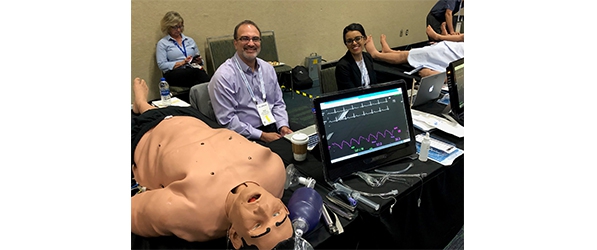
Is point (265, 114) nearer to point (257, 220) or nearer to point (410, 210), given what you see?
point (410, 210)

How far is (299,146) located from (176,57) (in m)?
2.74

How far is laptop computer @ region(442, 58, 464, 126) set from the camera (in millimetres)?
1812

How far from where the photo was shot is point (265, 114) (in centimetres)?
232

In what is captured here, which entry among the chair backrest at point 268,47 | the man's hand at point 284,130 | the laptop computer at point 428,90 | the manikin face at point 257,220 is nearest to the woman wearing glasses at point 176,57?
the chair backrest at point 268,47

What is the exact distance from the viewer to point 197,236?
0.99m

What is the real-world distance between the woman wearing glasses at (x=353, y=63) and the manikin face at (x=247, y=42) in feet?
2.25

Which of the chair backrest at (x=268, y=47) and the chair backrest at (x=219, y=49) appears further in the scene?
the chair backrest at (x=268, y=47)

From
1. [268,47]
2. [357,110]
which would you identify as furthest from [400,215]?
[268,47]

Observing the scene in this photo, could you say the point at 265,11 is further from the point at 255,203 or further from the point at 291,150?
the point at 255,203

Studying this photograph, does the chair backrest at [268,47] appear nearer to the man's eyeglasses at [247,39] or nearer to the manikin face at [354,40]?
the manikin face at [354,40]

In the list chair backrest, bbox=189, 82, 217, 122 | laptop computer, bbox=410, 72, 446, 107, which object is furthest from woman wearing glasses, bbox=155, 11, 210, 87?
laptop computer, bbox=410, 72, 446, 107

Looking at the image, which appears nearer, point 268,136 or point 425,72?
point 268,136

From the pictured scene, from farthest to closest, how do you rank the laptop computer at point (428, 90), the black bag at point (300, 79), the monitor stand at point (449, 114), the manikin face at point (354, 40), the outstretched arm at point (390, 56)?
the black bag at point (300, 79), the outstretched arm at point (390, 56), the manikin face at point (354, 40), the laptop computer at point (428, 90), the monitor stand at point (449, 114)

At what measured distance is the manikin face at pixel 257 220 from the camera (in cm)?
91
